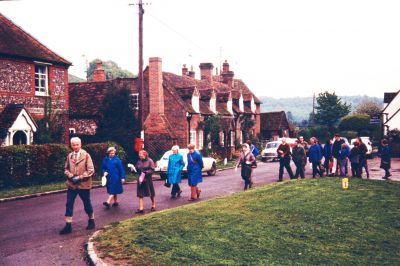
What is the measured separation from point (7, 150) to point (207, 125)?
71.1 feet

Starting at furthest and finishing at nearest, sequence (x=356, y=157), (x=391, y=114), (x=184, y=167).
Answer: (x=391, y=114) < (x=184, y=167) < (x=356, y=157)

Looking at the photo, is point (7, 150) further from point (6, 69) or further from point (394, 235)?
point (394, 235)

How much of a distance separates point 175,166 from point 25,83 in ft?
49.8

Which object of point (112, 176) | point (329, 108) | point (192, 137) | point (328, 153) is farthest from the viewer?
point (329, 108)

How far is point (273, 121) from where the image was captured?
2410 inches

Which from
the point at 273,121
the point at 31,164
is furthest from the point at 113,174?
the point at 273,121

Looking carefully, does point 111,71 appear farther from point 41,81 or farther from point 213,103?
point 41,81

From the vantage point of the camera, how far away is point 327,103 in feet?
236

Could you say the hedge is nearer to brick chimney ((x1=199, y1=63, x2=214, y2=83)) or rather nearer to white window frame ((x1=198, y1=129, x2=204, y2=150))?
white window frame ((x1=198, y1=129, x2=204, y2=150))

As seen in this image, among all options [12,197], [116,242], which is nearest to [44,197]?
[12,197]

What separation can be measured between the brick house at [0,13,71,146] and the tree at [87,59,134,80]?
69584mm

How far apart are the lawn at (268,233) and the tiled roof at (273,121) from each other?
4798cm

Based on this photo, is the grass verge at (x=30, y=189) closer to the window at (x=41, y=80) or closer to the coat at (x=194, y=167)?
the coat at (x=194, y=167)

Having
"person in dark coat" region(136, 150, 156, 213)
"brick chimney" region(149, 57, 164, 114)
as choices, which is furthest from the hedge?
"brick chimney" region(149, 57, 164, 114)
